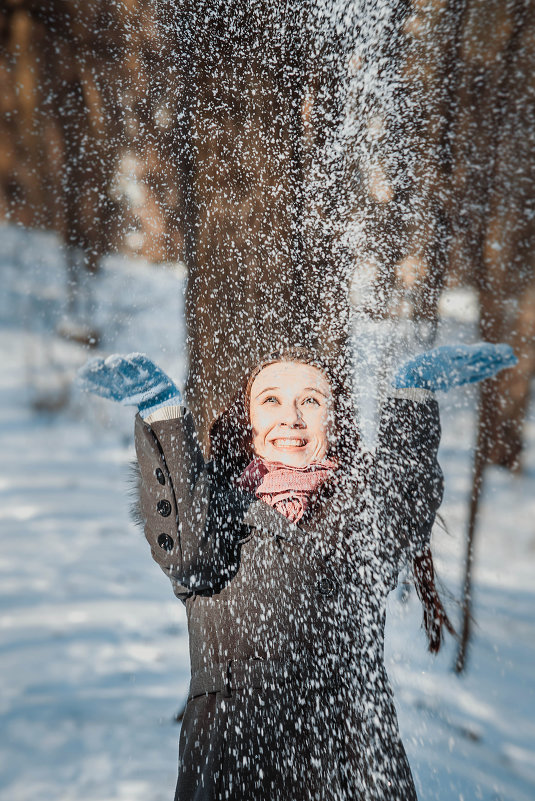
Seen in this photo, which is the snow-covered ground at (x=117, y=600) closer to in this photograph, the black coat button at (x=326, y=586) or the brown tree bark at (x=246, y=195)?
the brown tree bark at (x=246, y=195)

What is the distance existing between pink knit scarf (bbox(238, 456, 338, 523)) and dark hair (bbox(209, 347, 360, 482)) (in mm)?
47

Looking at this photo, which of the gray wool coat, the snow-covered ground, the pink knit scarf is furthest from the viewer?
the snow-covered ground

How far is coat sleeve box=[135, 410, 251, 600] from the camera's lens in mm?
918

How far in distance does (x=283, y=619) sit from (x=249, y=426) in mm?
405

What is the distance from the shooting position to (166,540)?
3.03 feet

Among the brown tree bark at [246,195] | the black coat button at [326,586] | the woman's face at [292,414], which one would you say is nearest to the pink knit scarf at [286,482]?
the woman's face at [292,414]

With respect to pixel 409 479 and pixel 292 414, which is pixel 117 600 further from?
pixel 409 479

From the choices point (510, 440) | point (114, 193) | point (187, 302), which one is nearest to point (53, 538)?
point (187, 302)

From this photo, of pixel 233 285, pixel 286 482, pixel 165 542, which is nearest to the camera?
pixel 165 542

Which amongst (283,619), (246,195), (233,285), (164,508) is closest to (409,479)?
(283,619)

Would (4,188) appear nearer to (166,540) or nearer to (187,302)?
(187,302)

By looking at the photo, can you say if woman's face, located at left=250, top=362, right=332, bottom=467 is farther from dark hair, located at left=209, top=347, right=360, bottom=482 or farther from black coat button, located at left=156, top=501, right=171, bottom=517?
black coat button, located at left=156, top=501, right=171, bottom=517

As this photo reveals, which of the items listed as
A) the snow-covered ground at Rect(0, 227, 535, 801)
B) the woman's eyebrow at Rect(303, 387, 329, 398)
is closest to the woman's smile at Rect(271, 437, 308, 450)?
the woman's eyebrow at Rect(303, 387, 329, 398)

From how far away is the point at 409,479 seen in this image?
994mm
